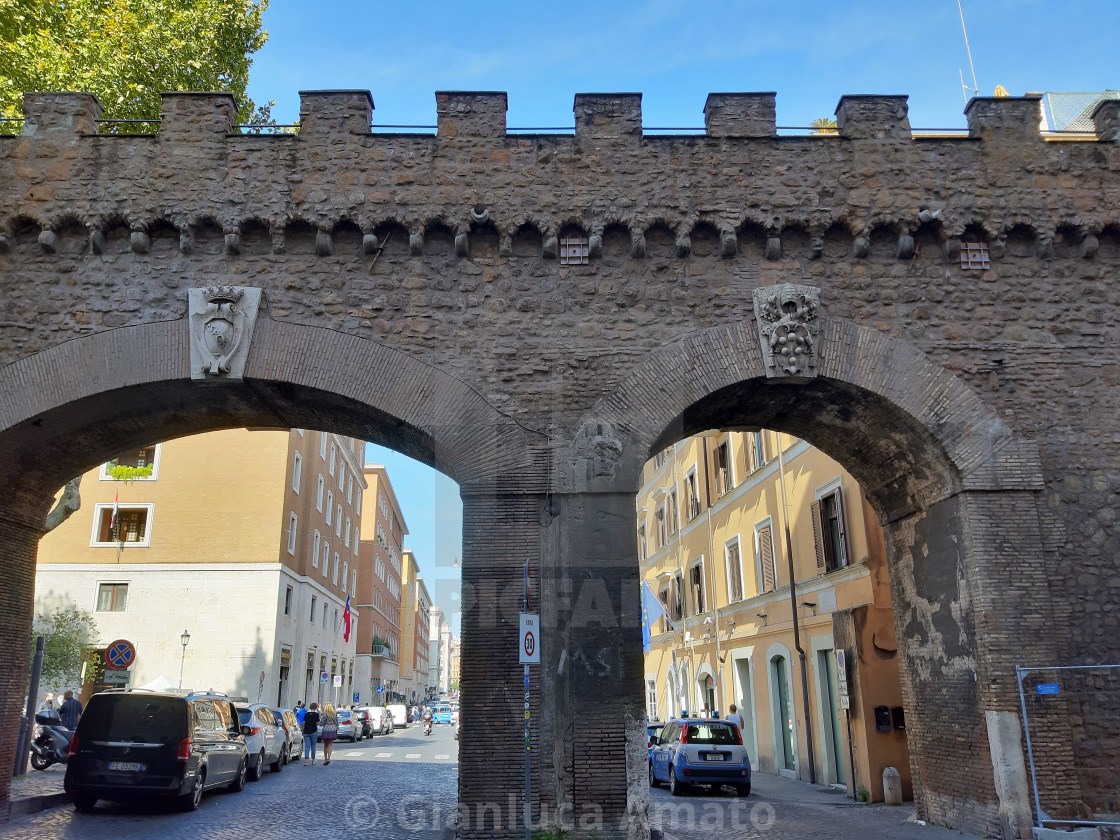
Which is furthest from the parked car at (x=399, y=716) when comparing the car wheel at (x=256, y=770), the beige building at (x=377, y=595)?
→ the car wheel at (x=256, y=770)

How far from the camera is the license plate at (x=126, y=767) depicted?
11141 mm

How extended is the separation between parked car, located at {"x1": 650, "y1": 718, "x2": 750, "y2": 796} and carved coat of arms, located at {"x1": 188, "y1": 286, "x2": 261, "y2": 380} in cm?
996

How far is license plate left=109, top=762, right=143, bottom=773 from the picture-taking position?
11141 millimetres

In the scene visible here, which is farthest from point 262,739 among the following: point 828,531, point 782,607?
point 828,531

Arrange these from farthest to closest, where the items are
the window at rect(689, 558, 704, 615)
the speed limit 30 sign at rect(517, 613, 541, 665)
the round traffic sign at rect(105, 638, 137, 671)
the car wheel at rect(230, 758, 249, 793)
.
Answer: the window at rect(689, 558, 704, 615), the round traffic sign at rect(105, 638, 137, 671), the car wheel at rect(230, 758, 249, 793), the speed limit 30 sign at rect(517, 613, 541, 665)

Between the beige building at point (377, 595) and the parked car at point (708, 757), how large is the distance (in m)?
37.1

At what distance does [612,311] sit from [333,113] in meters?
4.06

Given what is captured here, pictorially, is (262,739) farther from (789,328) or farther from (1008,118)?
(1008,118)

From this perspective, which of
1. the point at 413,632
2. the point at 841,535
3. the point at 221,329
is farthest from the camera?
the point at 413,632

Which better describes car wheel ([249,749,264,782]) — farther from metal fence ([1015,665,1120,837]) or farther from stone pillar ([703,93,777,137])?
stone pillar ([703,93,777,137])

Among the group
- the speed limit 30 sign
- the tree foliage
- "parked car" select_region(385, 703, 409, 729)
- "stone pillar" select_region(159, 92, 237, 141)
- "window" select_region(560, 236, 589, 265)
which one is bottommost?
"parked car" select_region(385, 703, 409, 729)

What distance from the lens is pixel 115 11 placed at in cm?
1725

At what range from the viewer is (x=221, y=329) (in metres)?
9.59

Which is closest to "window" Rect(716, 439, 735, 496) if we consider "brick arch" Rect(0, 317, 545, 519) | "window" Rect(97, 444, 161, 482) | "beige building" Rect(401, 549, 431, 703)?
"brick arch" Rect(0, 317, 545, 519)
